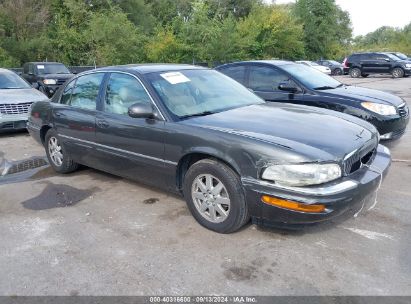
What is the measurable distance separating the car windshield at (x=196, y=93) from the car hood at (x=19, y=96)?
553 centimetres

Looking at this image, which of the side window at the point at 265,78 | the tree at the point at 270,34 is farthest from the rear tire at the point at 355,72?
the side window at the point at 265,78

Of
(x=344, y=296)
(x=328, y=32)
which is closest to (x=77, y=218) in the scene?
(x=344, y=296)

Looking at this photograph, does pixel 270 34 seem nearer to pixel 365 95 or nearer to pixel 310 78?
pixel 310 78

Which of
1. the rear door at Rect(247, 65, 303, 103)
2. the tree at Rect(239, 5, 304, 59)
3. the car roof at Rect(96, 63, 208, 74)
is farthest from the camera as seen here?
the tree at Rect(239, 5, 304, 59)

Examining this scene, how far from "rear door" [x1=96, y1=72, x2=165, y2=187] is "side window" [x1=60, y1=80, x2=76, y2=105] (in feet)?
3.20

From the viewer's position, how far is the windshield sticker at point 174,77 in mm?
4535

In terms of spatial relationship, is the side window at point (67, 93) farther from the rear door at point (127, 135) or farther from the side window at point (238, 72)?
the side window at point (238, 72)

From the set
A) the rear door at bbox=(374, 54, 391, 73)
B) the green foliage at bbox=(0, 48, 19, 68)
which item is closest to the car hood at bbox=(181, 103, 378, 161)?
the green foliage at bbox=(0, 48, 19, 68)

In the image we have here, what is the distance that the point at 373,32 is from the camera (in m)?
124

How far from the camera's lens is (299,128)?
151 inches

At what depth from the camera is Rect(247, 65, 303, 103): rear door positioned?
6961 millimetres

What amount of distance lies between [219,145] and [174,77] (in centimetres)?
130

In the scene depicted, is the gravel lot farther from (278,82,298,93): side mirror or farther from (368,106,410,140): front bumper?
(278,82,298,93): side mirror

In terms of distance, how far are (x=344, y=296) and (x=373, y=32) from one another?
136 meters
